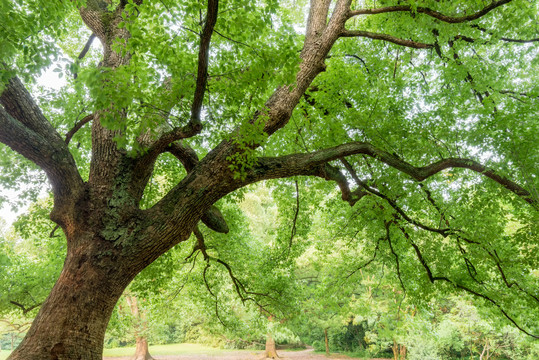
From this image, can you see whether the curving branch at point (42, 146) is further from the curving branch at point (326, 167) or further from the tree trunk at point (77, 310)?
the curving branch at point (326, 167)

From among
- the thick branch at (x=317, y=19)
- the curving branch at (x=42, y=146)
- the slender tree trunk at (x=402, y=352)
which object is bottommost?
the slender tree trunk at (x=402, y=352)

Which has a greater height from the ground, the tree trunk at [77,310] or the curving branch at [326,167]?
the curving branch at [326,167]

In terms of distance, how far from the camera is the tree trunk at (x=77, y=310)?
282cm

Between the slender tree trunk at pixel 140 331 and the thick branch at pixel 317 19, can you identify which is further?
the slender tree trunk at pixel 140 331

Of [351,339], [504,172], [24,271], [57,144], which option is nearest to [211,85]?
[57,144]

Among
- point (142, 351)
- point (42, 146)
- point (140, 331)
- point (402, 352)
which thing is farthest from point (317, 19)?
point (402, 352)

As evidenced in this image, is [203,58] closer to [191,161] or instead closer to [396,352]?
[191,161]

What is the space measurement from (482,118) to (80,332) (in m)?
6.56

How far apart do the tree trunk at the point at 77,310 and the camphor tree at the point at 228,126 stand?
0.04ft

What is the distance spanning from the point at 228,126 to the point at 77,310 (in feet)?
8.88

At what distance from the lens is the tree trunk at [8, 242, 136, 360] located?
111 inches

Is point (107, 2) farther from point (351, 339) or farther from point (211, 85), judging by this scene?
point (351, 339)

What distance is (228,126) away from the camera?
14.7ft

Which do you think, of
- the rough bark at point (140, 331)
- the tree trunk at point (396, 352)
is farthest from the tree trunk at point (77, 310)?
the tree trunk at point (396, 352)
